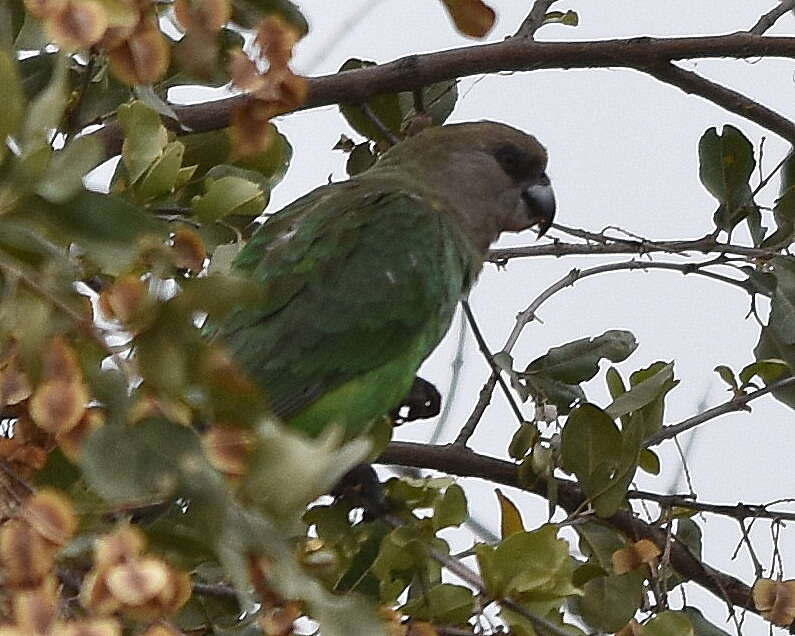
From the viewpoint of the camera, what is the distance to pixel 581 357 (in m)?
1.52

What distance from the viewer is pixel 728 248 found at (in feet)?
4.90

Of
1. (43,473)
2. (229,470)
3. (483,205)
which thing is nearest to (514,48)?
(483,205)

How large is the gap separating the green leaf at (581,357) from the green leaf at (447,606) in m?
0.52

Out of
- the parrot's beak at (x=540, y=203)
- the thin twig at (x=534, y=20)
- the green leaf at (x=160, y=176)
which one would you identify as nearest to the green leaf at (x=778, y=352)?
the thin twig at (x=534, y=20)

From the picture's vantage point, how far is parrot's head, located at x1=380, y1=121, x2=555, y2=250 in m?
1.99

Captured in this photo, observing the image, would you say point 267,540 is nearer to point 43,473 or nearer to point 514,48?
point 43,473

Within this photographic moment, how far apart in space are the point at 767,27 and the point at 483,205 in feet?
1.93

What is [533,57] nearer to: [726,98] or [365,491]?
[726,98]

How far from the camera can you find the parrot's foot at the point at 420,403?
6.05 ft

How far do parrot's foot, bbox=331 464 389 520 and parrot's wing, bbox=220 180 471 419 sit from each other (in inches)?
6.7

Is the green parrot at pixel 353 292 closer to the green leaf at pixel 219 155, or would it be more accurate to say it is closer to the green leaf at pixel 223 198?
the green leaf at pixel 219 155

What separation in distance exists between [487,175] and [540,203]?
0.34 ft

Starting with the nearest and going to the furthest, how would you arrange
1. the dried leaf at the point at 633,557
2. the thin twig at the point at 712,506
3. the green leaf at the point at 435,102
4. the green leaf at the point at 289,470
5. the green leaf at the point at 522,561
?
the green leaf at the point at 289,470 < the green leaf at the point at 522,561 < the dried leaf at the point at 633,557 < the thin twig at the point at 712,506 < the green leaf at the point at 435,102

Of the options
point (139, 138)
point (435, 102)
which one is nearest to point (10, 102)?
point (139, 138)
